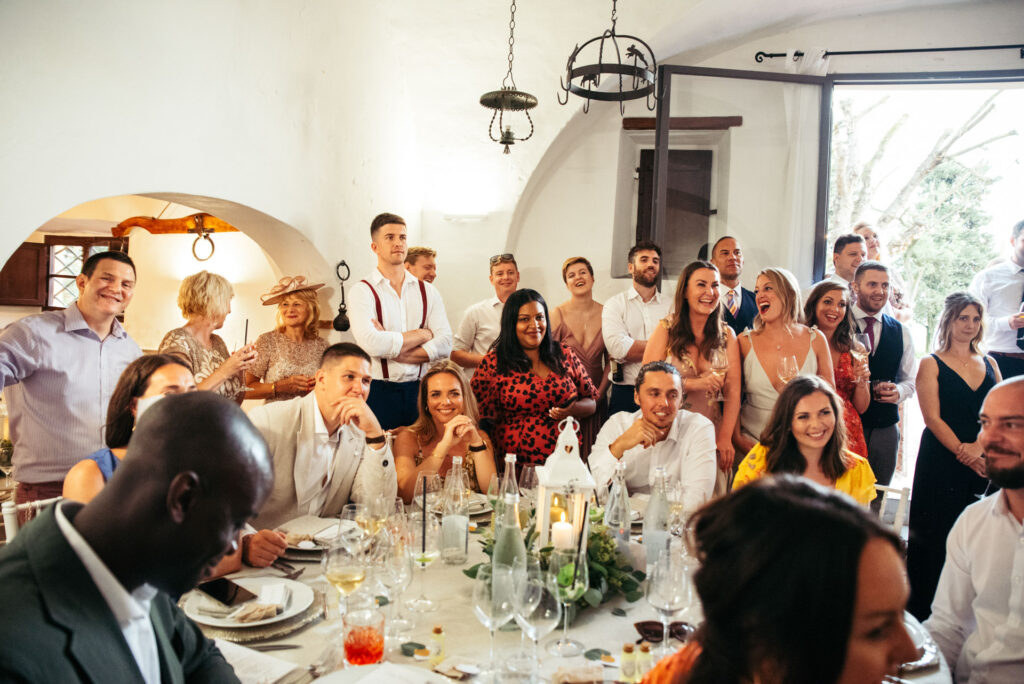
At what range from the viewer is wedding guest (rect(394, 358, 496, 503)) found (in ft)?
9.83

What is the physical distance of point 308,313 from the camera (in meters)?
4.27

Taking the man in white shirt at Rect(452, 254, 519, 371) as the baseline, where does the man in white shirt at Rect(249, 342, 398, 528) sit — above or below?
below

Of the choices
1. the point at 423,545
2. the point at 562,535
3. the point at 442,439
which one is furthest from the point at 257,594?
the point at 442,439

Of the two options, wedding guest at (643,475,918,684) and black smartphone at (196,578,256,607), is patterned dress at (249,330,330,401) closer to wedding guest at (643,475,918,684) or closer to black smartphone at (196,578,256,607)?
black smartphone at (196,578,256,607)

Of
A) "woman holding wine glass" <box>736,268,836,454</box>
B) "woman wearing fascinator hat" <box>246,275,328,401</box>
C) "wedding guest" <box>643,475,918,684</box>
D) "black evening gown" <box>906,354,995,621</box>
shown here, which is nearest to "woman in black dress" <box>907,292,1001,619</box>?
"black evening gown" <box>906,354,995,621</box>

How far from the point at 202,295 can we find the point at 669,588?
310 cm

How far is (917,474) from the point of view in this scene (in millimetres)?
3660

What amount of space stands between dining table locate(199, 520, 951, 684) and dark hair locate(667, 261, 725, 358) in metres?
1.96

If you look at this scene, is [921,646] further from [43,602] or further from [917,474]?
[917,474]

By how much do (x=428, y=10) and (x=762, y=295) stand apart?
3412mm

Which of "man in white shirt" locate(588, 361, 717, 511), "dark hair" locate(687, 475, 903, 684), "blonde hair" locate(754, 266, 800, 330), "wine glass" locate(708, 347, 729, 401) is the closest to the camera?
"dark hair" locate(687, 475, 903, 684)

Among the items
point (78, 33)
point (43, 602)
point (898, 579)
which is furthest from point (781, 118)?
point (43, 602)

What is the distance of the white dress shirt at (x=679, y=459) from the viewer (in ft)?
9.77

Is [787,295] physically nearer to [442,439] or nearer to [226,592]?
[442,439]
